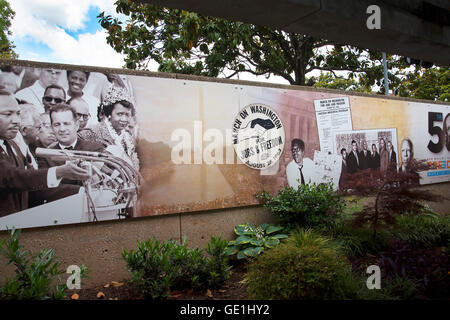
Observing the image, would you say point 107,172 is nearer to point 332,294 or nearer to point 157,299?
point 157,299

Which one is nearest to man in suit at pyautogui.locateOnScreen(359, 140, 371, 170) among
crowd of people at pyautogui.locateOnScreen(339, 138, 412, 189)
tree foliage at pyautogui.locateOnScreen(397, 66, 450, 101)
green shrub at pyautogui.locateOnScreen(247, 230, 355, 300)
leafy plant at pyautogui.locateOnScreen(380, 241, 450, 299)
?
crowd of people at pyautogui.locateOnScreen(339, 138, 412, 189)

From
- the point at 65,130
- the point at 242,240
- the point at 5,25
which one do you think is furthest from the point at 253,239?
the point at 5,25

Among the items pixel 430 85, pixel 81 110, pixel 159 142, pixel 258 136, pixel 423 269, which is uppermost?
pixel 430 85

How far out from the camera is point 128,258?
10.9ft

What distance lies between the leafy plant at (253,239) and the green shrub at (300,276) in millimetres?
871

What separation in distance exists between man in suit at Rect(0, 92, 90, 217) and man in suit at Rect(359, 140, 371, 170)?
5.13 m

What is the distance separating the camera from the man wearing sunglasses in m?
3.72

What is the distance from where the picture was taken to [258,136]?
5.11 meters

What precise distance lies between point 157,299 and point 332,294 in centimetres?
159

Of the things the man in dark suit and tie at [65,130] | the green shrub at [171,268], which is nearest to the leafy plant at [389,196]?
the green shrub at [171,268]

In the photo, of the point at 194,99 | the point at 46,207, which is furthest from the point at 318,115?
the point at 46,207

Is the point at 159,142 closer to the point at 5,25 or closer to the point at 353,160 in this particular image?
the point at 353,160

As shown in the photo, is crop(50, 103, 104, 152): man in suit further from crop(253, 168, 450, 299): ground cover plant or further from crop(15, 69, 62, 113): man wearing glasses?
crop(253, 168, 450, 299): ground cover plant

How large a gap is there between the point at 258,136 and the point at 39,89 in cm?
294
